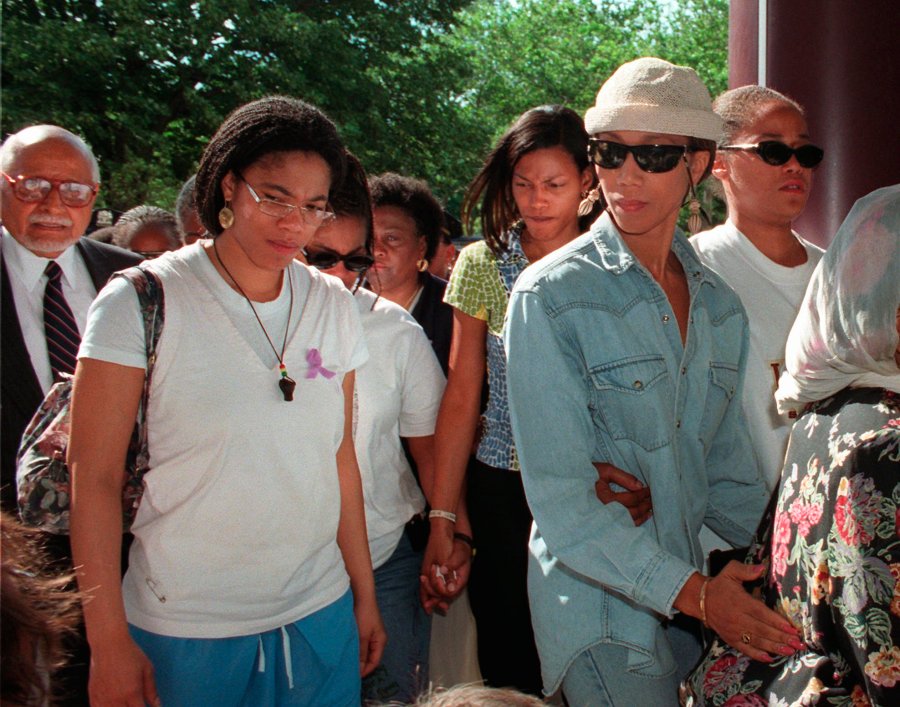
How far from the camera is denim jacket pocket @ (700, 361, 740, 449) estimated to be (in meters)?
2.52

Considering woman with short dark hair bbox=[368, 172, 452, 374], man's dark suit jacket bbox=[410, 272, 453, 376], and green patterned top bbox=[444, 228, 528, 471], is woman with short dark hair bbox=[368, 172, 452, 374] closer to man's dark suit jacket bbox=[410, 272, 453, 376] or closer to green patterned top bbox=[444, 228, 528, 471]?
man's dark suit jacket bbox=[410, 272, 453, 376]

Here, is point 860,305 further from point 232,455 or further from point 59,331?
point 59,331

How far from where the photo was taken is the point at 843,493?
5.41 ft

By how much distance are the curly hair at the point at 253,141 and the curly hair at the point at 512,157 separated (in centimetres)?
108

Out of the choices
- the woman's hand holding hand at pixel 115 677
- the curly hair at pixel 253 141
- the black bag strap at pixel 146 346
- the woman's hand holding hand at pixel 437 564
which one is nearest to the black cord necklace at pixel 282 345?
the curly hair at pixel 253 141

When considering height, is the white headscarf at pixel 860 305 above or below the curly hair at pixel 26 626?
above

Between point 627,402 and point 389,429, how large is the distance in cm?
117

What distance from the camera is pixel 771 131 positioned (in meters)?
3.57

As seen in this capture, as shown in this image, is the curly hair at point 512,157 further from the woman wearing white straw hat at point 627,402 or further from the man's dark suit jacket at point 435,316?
the woman wearing white straw hat at point 627,402

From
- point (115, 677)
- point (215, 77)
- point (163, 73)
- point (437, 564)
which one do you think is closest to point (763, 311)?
point (437, 564)

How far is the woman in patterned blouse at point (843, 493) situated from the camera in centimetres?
159

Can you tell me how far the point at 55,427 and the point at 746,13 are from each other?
3.85 meters

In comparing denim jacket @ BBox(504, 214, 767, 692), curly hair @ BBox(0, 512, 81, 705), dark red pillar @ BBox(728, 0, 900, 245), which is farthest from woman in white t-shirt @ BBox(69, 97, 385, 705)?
dark red pillar @ BBox(728, 0, 900, 245)

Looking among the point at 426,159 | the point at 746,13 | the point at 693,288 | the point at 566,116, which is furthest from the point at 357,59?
the point at 693,288
